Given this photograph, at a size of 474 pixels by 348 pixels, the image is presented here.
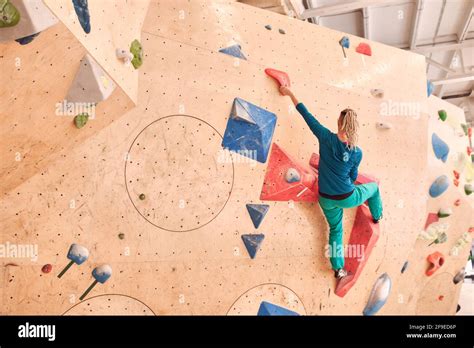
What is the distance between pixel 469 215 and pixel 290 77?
2.82m

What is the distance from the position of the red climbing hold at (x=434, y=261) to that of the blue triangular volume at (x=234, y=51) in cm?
295

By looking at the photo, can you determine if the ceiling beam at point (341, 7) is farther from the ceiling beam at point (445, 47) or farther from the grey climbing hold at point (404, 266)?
the grey climbing hold at point (404, 266)

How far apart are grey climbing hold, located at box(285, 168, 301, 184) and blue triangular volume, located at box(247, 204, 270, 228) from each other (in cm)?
29

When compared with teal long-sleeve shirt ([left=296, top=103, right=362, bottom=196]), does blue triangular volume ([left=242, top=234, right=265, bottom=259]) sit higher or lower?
lower

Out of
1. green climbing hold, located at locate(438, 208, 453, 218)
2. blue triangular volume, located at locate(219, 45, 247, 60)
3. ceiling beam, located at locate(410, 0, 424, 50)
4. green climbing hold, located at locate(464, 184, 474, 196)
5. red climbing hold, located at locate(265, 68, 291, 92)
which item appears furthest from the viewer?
ceiling beam, located at locate(410, 0, 424, 50)

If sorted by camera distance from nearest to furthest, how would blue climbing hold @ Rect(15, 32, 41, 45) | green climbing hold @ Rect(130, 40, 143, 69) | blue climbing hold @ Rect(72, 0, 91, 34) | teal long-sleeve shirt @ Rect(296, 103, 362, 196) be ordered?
1. blue climbing hold @ Rect(15, 32, 41, 45)
2. blue climbing hold @ Rect(72, 0, 91, 34)
3. green climbing hold @ Rect(130, 40, 143, 69)
4. teal long-sleeve shirt @ Rect(296, 103, 362, 196)

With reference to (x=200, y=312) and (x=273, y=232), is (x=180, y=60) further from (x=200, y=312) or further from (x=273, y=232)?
(x=200, y=312)

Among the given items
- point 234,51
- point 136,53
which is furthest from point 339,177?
point 136,53

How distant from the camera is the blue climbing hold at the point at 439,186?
4473 millimetres

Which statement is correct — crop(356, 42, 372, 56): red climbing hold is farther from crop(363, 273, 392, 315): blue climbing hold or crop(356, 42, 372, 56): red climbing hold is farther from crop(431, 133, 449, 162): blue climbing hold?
crop(363, 273, 392, 315): blue climbing hold

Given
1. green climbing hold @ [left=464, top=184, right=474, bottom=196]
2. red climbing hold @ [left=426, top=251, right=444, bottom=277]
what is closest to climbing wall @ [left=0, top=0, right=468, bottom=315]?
red climbing hold @ [left=426, top=251, right=444, bottom=277]

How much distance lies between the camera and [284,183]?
340cm

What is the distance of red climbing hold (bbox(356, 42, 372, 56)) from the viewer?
13.6ft

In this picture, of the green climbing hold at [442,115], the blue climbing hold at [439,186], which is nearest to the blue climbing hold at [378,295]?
the blue climbing hold at [439,186]
